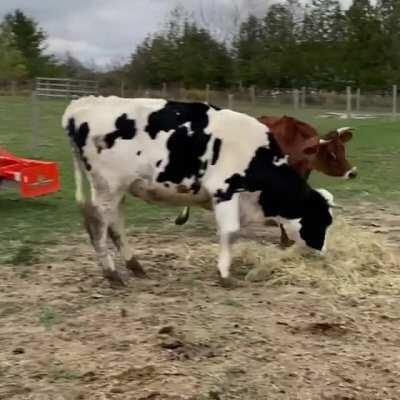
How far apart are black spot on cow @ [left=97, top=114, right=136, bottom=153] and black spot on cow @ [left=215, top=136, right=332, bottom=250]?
76 centimetres

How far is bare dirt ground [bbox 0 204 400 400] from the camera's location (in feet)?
13.0

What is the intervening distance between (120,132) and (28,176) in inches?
142

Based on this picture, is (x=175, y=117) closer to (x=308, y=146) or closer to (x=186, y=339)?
(x=186, y=339)

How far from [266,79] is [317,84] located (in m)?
3.27

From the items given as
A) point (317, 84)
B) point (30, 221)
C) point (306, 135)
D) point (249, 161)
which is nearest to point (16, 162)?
point (30, 221)

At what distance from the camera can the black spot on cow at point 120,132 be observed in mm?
5711

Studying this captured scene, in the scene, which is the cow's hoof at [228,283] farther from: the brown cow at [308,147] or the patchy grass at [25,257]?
the brown cow at [308,147]

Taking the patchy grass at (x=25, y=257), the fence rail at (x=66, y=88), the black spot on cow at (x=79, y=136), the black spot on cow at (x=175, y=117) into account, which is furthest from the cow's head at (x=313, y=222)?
the fence rail at (x=66, y=88)

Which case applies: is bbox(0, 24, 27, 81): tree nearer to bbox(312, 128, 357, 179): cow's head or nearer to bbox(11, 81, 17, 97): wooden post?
bbox(11, 81, 17, 97): wooden post

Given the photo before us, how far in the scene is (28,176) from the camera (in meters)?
9.05

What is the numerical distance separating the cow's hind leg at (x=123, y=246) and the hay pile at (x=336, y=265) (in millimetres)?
843

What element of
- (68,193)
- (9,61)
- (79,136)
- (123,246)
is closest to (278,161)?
(123,246)

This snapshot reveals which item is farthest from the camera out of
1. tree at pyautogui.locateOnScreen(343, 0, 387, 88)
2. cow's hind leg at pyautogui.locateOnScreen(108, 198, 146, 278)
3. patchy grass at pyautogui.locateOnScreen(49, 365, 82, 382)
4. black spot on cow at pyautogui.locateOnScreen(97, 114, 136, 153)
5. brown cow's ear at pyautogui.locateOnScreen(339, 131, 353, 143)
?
tree at pyautogui.locateOnScreen(343, 0, 387, 88)

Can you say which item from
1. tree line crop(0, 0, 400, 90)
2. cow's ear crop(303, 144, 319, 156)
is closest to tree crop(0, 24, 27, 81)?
tree line crop(0, 0, 400, 90)
